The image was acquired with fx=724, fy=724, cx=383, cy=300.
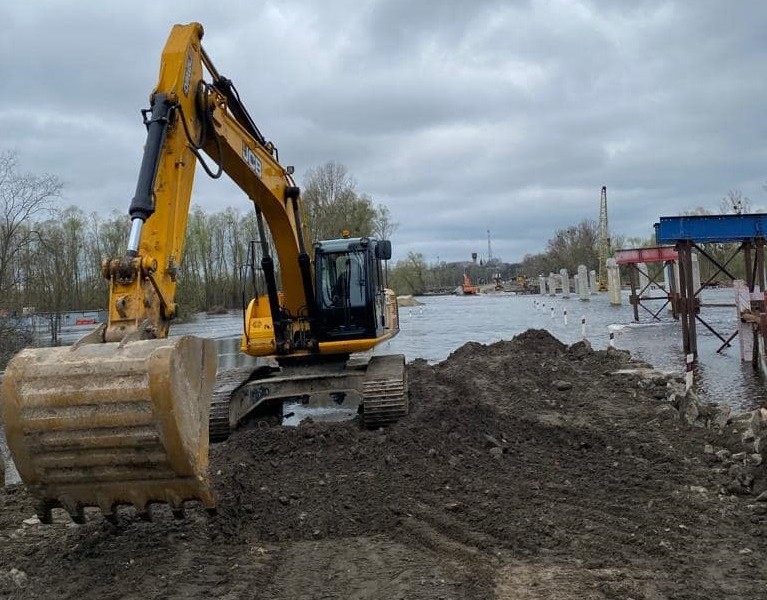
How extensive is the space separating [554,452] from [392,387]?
2149mm

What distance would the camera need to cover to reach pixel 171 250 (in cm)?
579

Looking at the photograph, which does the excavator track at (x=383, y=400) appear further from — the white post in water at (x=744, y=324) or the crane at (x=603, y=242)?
the crane at (x=603, y=242)

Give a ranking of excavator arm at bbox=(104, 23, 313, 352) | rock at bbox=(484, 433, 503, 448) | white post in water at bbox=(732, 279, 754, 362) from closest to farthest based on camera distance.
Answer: excavator arm at bbox=(104, 23, 313, 352) < rock at bbox=(484, 433, 503, 448) < white post in water at bbox=(732, 279, 754, 362)

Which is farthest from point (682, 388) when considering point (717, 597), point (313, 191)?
point (313, 191)

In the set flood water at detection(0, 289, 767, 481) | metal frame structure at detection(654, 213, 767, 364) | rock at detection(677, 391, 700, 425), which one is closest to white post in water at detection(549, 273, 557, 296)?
flood water at detection(0, 289, 767, 481)

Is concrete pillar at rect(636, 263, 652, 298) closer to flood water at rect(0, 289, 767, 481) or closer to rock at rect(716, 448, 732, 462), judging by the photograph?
flood water at rect(0, 289, 767, 481)

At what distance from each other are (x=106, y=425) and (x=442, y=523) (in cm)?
266

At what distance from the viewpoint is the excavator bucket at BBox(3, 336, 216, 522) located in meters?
4.56

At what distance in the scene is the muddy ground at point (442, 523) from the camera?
15.2 ft

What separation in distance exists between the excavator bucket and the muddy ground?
59cm

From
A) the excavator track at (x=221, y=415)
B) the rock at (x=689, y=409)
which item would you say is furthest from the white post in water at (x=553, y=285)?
the excavator track at (x=221, y=415)

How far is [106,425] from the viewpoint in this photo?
457cm

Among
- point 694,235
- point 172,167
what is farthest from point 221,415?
point 694,235

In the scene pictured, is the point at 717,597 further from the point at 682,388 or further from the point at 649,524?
the point at 682,388
